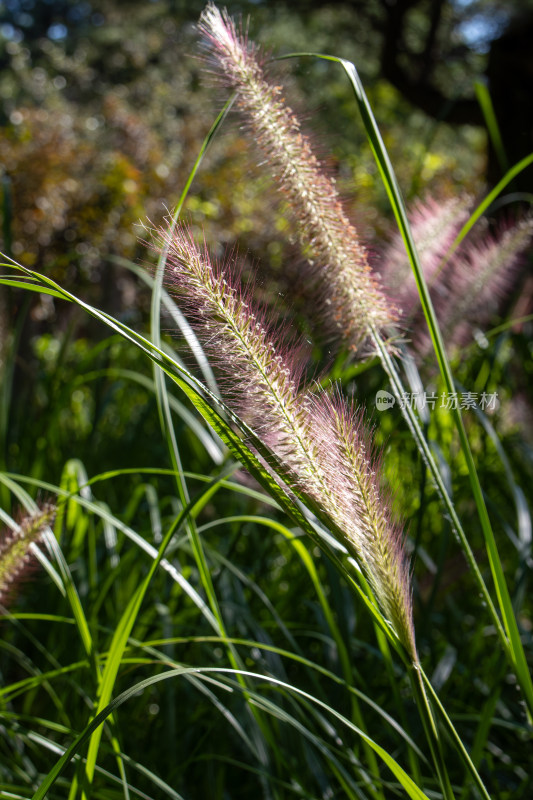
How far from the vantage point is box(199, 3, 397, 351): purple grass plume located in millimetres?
909

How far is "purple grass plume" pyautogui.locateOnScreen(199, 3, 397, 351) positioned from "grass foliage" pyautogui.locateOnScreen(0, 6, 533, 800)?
0.25ft

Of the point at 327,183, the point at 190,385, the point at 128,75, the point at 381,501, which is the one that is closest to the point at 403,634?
the point at 381,501

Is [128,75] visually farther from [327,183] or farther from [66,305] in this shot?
[327,183]

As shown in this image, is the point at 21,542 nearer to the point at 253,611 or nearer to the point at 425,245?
the point at 253,611

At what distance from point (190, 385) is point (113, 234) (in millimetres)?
6159

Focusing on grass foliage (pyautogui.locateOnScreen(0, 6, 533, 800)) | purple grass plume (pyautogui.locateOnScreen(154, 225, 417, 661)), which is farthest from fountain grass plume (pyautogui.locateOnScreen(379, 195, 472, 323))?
purple grass plume (pyautogui.locateOnScreen(154, 225, 417, 661))

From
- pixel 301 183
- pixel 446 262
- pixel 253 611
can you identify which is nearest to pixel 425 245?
pixel 446 262

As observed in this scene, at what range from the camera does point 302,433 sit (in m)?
0.71

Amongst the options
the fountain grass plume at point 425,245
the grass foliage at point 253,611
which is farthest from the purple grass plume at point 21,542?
the fountain grass plume at point 425,245

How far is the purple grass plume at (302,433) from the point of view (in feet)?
2.27

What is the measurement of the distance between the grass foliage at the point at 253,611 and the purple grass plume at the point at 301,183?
0.08 metres

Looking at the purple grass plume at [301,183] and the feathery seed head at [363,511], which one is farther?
the purple grass plume at [301,183]

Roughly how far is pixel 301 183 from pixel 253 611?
1.01m

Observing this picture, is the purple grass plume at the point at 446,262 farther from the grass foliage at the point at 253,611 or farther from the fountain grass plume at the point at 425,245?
the grass foliage at the point at 253,611
